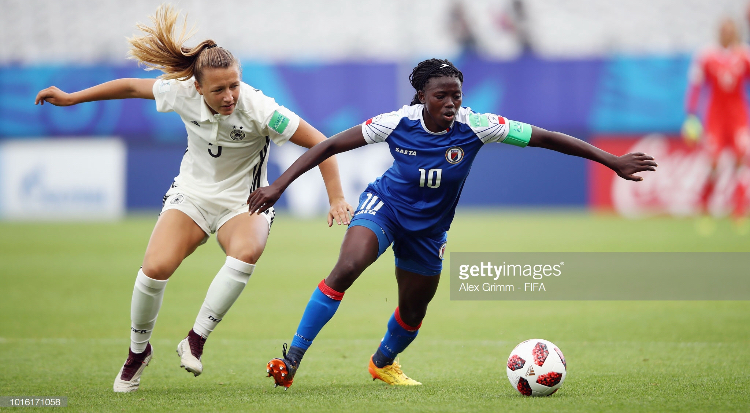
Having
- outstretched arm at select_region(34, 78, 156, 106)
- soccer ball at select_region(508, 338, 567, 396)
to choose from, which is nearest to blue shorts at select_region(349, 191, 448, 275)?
soccer ball at select_region(508, 338, 567, 396)


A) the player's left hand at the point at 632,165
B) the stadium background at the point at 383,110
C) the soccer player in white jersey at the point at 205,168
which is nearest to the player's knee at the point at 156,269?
the soccer player in white jersey at the point at 205,168

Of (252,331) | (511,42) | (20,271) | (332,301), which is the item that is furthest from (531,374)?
(511,42)

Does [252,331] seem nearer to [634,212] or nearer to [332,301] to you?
[332,301]

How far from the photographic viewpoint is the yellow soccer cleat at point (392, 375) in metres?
5.16

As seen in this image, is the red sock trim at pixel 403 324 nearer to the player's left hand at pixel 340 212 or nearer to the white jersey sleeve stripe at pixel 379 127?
the player's left hand at pixel 340 212

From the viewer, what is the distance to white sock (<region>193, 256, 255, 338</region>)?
16.2 ft

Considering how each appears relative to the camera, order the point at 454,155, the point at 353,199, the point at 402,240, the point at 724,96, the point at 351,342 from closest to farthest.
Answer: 1. the point at 454,155
2. the point at 402,240
3. the point at 351,342
4. the point at 724,96
5. the point at 353,199

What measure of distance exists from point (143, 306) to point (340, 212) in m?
1.23

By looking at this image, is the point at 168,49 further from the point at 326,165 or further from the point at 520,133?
the point at 520,133

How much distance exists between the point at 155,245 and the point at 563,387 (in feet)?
7.90

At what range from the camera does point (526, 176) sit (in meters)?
19.4

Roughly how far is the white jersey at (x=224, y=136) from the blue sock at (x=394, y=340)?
118 cm

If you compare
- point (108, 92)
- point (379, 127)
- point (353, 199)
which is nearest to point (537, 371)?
point (379, 127)

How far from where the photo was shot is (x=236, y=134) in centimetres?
518
